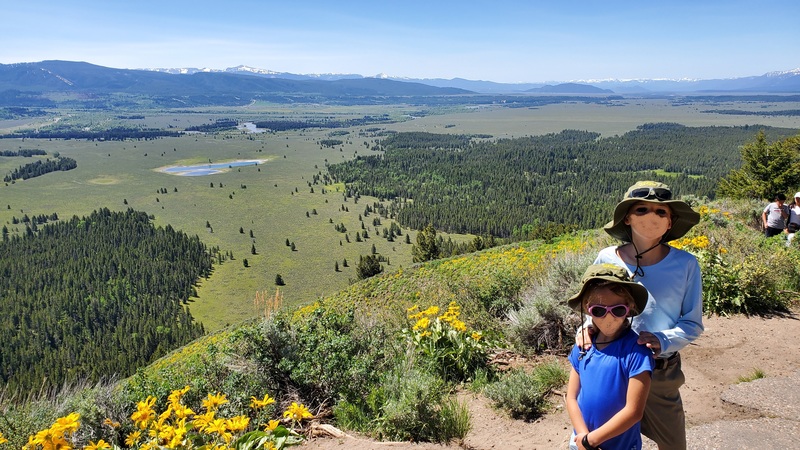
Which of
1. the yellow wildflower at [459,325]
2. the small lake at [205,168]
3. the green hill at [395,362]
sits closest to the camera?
the green hill at [395,362]

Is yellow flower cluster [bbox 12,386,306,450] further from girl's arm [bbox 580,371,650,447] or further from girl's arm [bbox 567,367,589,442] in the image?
girl's arm [bbox 580,371,650,447]

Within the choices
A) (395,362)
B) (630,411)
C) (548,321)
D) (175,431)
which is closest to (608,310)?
(630,411)

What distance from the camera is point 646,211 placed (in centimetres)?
271

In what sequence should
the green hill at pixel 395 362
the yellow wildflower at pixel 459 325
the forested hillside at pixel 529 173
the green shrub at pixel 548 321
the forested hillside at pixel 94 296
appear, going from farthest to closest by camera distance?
the forested hillside at pixel 529 173
the forested hillside at pixel 94 296
the green shrub at pixel 548 321
the yellow wildflower at pixel 459 325
the green hill at pixel 395 362

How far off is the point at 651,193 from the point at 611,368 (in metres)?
1.02

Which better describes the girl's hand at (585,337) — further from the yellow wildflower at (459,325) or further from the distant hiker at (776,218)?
the distant hiker at (776,218)

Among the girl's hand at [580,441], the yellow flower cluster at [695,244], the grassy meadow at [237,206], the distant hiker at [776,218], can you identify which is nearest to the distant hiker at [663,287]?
the girl's hand at [580,441]

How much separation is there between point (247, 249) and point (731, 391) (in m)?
74.6

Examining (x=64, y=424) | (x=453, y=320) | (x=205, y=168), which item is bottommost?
(x=205, y=168)

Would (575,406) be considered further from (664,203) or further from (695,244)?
(695,244)

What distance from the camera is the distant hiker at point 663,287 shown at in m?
2.57

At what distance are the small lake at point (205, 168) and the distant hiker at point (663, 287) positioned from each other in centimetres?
13870

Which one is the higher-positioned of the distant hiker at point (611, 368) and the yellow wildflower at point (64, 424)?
the distant hiker at point (611, 368)

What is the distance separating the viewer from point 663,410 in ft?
8.77
